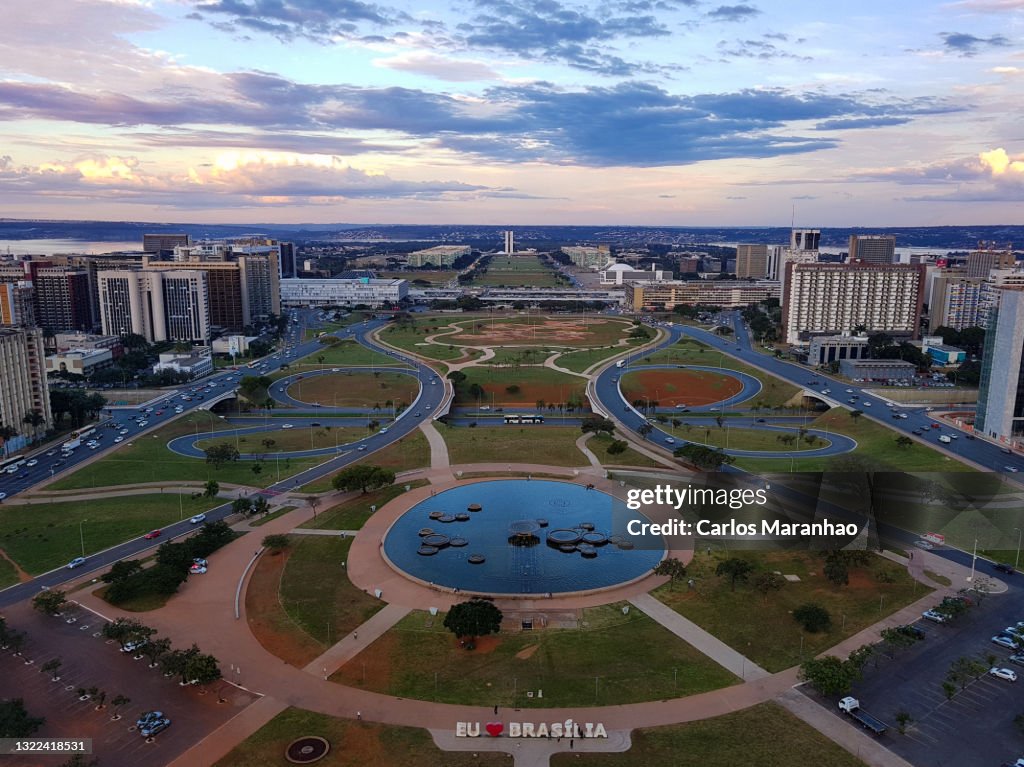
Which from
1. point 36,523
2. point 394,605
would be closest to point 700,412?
point 394,605

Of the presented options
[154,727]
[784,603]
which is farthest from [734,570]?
[154,727]

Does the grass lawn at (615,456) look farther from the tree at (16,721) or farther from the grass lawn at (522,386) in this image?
the tree at (16,721)

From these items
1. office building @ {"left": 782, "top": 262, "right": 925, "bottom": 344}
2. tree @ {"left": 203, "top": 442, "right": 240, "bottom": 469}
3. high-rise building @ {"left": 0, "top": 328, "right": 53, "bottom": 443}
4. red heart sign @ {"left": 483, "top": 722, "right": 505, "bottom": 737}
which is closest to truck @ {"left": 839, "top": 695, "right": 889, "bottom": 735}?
red heart sign @ {"left": 483, "top": 722, "right": 505, "bottom": 737}

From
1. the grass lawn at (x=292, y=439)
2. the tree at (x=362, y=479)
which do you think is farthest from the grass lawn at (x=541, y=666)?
the grass lawn at (x=292, y=439)

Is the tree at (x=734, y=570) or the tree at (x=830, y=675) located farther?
the tree at (x=734, y=570)

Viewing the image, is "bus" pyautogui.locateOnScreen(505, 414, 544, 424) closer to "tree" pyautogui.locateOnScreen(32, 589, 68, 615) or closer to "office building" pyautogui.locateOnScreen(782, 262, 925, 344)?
"tree" pyautogui.locateOnScreen(32, 589, 68, 615)

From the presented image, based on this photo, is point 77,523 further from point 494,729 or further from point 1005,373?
point 1005,373
